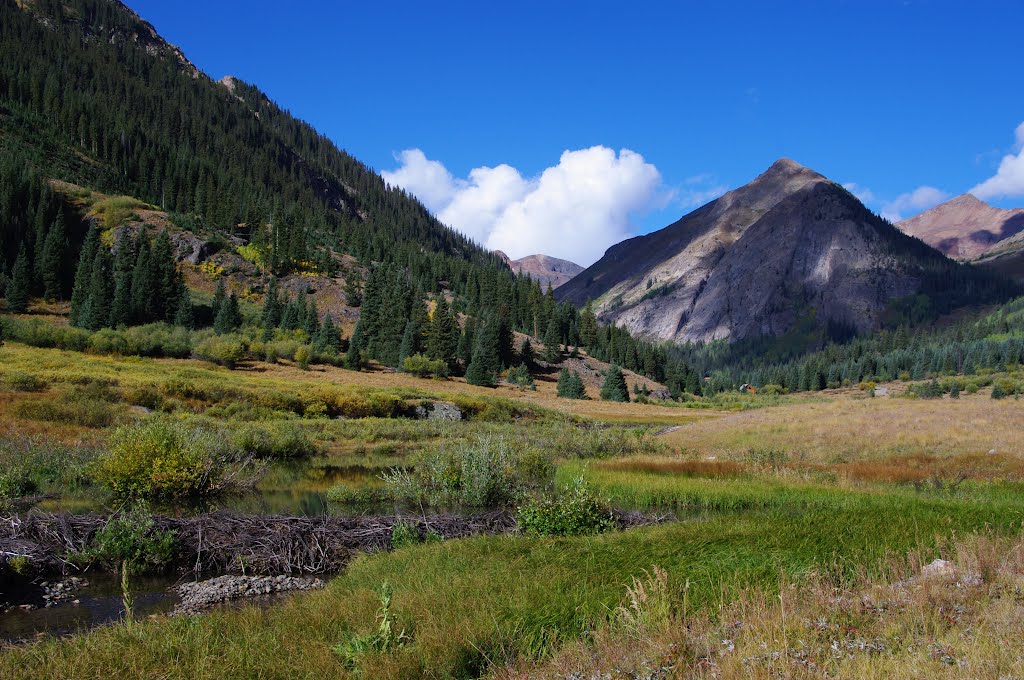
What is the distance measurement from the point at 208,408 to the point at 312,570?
114 ft

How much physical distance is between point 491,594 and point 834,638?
4260 mm

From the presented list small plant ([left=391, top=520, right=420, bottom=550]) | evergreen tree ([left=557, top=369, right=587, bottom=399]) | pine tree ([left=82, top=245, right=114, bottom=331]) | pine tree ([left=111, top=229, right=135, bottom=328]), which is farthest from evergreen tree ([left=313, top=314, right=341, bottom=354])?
small plant ([left=391, top=520, right=420, bottom=550])

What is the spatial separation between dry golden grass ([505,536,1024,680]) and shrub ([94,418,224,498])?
1656 centimetres

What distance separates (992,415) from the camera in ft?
131

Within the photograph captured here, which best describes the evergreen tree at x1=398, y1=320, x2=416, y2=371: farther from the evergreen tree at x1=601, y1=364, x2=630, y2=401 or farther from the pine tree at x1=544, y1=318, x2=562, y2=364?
the pine tree at x1=544, y1=318, x2=562, y2=364

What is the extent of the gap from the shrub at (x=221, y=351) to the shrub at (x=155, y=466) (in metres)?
47.4

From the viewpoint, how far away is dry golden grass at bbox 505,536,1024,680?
446 cm

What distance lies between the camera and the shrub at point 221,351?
64188mm

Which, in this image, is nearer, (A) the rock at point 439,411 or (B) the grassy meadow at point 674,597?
(B) the grassy meadow at point 674,597

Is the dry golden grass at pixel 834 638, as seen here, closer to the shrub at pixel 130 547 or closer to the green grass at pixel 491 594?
the green grass at pixel 491 594

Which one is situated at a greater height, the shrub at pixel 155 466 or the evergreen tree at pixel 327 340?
the evergreen tree at pixel 327 340

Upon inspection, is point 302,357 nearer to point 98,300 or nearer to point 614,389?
point 98,300

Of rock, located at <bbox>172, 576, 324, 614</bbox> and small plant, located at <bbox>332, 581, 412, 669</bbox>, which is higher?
small plant, located at <bbox>332, 581, 412, 669</bbox>

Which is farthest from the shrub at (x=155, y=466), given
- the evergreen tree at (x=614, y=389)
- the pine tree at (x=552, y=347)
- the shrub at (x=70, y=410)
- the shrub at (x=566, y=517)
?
the pine tree at (x=552, y=347)
